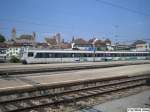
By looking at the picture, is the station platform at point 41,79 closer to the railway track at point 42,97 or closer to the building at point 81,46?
the railway track at point 42,97

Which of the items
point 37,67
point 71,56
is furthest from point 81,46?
point 37,67

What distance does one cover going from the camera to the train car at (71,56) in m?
41.0

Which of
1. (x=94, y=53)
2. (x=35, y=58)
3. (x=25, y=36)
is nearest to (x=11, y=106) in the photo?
(x=35, y=58)

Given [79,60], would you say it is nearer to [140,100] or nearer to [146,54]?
[146,54]

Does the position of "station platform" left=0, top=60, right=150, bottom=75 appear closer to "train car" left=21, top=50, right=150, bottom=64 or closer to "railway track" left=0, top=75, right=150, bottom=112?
"train car" left=21, top=50, right=150, bottom=64

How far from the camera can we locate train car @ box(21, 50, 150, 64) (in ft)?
134

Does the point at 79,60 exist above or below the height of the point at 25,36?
below

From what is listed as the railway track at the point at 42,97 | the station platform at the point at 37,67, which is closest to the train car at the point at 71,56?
the station platform at the point at 37,67

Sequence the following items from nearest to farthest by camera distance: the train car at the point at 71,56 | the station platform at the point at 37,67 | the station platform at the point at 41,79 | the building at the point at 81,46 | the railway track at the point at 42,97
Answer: the railway track at the point at 42,97
the station platform at the point at 41,79
the station platform at the point at 37,67
the train car at the point at 71,56
the building at the point at 81,46

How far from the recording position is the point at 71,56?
47.2 m

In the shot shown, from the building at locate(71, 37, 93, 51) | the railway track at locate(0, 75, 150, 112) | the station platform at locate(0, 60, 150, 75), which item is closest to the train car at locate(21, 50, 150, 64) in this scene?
the building at locate(71, 37, 93, 51)

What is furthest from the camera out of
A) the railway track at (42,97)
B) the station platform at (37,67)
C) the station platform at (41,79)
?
the station platform at (37,67)

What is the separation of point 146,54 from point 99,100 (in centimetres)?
5850

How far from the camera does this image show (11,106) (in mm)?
9812
